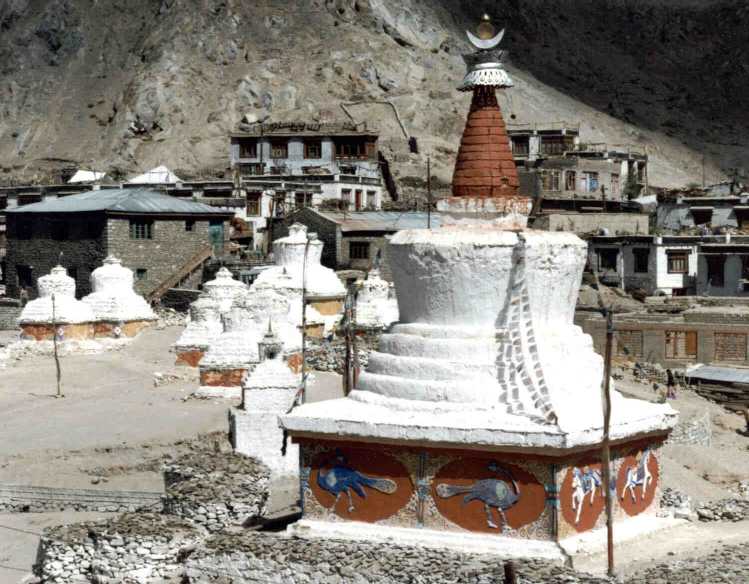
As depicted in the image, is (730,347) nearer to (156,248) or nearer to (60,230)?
(156,248)

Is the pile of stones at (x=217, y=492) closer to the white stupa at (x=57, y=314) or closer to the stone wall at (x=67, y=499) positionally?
the stone wall at (x=67, y=499)

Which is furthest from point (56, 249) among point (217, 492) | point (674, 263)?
point (217, 492)

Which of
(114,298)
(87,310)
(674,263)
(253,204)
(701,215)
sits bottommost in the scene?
(87,310)

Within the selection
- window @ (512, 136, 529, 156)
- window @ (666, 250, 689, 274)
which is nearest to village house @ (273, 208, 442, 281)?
window @ (666, 250, 689, 274)

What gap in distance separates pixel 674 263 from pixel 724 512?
30.4 metres

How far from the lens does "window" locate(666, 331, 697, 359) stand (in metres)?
33.1

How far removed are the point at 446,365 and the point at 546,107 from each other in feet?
228

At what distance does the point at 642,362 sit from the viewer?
3328 cm

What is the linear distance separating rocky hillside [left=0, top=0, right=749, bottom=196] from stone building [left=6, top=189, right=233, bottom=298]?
21729mm

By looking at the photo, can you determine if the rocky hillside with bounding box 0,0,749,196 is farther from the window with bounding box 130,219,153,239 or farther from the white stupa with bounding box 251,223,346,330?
the white stupa with bounding box 251,223,346,330

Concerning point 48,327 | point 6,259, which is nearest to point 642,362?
point 48,327

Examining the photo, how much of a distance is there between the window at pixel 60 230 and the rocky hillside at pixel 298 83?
2382cm

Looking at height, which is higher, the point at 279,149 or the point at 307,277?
the point at 279,149

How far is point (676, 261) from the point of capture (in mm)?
44625
